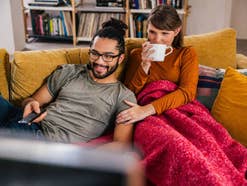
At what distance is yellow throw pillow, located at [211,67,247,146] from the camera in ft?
5.35

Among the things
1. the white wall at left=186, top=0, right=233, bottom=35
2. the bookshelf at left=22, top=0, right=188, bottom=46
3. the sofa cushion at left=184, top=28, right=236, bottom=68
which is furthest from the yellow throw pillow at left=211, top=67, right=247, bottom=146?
the white wall at left=186, top=0, right=233, bottom=35

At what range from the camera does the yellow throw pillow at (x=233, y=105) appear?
163 cm

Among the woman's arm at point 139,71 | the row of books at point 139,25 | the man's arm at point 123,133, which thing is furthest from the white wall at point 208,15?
the man's arm at point 123,133

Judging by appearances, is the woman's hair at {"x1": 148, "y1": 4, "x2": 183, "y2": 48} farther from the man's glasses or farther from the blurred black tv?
the blurred black tv

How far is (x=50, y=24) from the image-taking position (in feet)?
14.9

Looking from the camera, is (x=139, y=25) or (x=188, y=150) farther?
(x=139, y=25)

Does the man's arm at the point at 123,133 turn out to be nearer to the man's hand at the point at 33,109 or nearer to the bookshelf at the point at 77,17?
the man's hand at the point at 33,109

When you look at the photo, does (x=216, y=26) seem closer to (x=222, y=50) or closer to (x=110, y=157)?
(x=222, y=50)

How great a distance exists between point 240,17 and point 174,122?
3.63 m

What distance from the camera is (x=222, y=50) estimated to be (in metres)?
2.06

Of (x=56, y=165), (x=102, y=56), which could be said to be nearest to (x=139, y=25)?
(x=102, y=56)

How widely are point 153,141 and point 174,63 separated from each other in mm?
509

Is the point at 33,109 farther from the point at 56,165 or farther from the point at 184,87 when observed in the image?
the point at 56,165

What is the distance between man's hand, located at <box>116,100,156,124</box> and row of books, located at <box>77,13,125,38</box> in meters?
2.87
